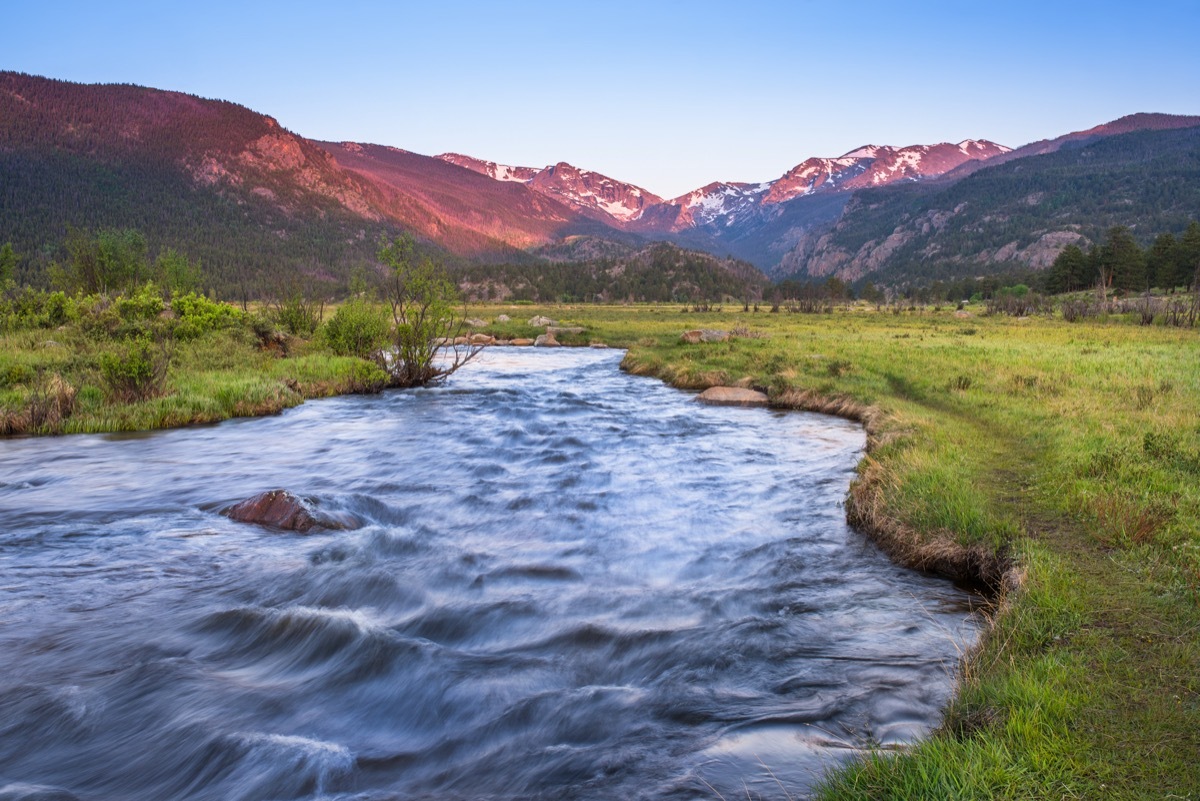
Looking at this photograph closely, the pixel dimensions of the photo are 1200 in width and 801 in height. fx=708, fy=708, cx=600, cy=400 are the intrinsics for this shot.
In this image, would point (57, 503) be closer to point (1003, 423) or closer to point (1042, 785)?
point (1042, 785)

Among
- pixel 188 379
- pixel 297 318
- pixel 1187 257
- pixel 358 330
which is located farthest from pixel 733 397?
pixel 1187 257

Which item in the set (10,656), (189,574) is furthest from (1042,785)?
(189,574)

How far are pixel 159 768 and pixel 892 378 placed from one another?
26.1 m

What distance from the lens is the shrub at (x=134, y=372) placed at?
21.3 metres

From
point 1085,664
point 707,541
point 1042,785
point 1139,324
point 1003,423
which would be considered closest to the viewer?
point 1042,785

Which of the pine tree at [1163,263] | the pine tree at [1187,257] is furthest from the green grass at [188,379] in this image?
the pine tree at [1163,263]

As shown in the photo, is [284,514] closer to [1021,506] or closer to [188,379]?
[1021,506]

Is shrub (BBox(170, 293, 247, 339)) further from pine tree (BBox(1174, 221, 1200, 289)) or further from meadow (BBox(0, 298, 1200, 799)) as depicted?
pine tree (BBox(1174, 221, 1200, 289))

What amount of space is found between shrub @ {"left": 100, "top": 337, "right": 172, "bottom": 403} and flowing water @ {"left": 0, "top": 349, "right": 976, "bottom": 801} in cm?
489

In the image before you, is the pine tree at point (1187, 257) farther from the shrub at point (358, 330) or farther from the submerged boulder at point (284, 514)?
the submerged boulder at point (284, 514)

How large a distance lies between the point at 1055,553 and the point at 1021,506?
235 cm

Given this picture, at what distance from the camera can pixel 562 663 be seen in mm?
7969

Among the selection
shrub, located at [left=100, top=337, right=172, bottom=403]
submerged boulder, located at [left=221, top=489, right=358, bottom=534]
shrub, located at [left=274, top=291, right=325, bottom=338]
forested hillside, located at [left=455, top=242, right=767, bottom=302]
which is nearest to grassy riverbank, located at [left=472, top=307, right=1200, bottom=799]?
submerged boulder, located at [left=221, top=489, right=358, bottom=534]

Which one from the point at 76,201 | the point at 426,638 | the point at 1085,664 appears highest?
the point at 76,201
